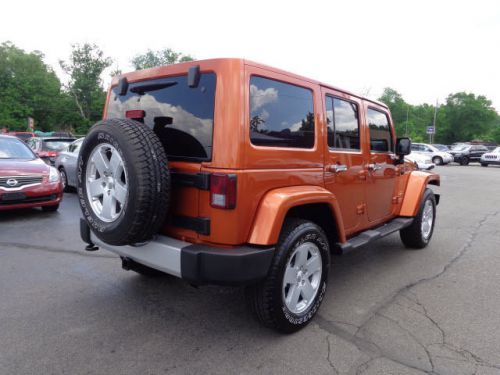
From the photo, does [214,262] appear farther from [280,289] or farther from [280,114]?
[280,114]

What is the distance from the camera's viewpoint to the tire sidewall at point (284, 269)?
2725 mm

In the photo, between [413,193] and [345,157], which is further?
[413,193]

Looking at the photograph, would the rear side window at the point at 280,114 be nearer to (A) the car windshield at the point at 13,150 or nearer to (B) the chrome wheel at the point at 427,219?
(B) the chrome wheel at the point at 427,219

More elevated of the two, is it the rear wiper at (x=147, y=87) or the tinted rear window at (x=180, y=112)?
the rear wiper at (x=147, y=87)

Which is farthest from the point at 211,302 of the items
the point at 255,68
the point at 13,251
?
the point at 13,251

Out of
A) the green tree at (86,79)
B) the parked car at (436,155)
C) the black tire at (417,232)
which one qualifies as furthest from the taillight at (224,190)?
the green tree at (86,79)

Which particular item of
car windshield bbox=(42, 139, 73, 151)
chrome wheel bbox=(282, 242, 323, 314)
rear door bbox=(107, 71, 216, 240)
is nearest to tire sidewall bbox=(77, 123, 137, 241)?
rear door bbox=(107, 71, 216, 240)

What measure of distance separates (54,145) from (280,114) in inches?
455

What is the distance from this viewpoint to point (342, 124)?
3662 mm

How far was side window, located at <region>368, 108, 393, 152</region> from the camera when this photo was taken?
424 cm

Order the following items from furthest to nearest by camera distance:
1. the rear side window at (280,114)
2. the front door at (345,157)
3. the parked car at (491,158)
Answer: the parked car at (491,158) < the front door at (345,157) < the rear side window at (280,114)

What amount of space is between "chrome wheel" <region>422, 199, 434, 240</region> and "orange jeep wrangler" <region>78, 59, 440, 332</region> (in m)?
2.36

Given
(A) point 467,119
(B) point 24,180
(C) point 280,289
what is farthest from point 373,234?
(A) point 467,119

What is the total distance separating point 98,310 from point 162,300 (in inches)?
21.5
